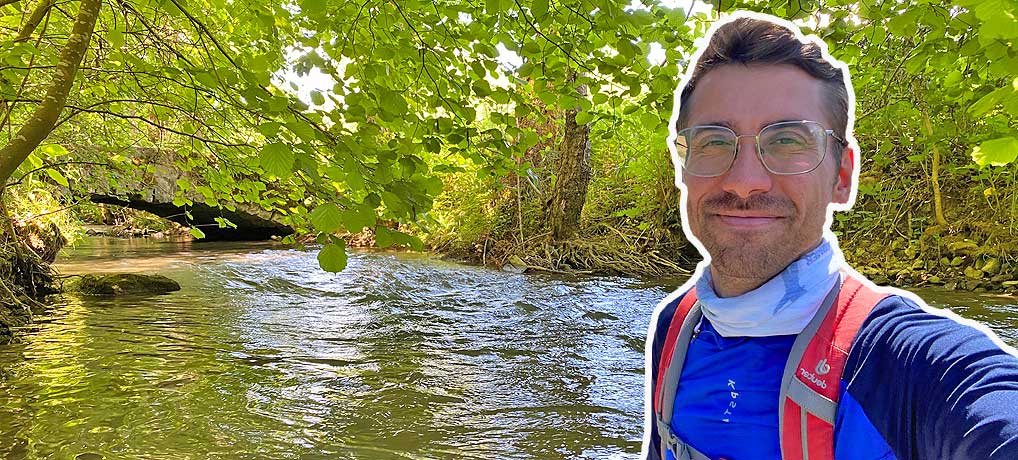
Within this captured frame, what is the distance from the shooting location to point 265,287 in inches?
410

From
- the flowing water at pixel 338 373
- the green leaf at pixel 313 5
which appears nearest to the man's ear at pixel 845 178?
the green leaf at pixel 313 5

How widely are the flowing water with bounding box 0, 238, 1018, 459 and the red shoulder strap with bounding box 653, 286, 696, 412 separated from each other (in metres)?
2.49

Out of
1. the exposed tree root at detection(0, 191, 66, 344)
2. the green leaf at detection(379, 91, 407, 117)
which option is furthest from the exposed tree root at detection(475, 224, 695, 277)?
Result: the green leaf at detection(379, 91, 407, 117)

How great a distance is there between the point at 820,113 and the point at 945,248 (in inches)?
417

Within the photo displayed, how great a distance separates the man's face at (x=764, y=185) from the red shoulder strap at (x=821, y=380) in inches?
6.6

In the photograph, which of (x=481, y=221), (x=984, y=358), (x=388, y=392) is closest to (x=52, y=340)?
(x=388, y=392)

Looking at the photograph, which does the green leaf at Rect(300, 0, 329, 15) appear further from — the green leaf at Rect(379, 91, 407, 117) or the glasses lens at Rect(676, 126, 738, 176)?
the glasses lens at Rect(676, 126, 738, 176)

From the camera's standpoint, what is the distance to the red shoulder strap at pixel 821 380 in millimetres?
977

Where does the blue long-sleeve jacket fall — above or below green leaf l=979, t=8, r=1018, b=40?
below

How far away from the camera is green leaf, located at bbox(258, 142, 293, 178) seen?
1973mm

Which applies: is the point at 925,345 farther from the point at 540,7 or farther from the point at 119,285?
the point at 119,285

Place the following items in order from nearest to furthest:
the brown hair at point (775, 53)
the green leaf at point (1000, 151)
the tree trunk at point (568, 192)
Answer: the brown hair at point (775, 53) → the green leaf at point (1000, 151) → the tree trunk at point (568, 192)

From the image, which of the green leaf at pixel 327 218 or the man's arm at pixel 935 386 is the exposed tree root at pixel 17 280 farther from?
the man's arm at pixel 935 386

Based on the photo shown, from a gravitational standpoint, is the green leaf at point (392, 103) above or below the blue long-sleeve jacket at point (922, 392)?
above
